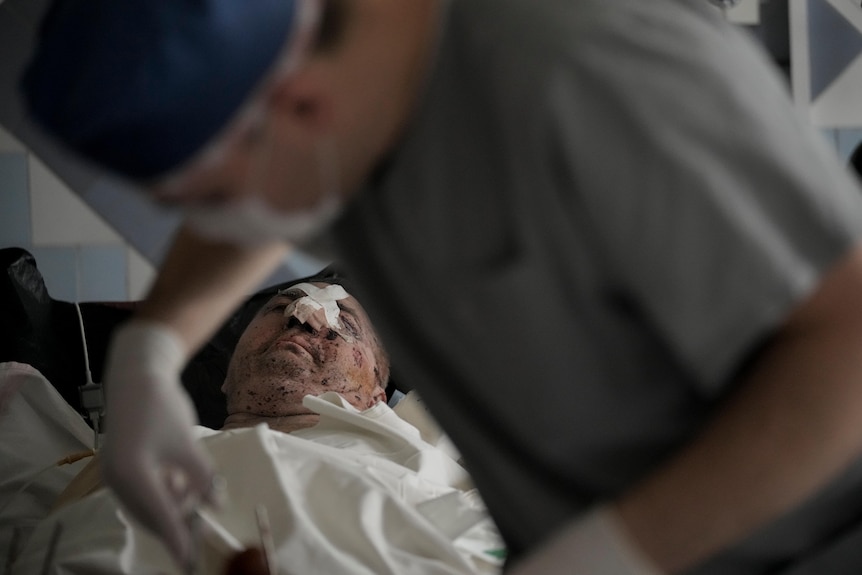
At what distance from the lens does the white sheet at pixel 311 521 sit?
1406 millimetres

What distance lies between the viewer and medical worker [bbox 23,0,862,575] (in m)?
0.65

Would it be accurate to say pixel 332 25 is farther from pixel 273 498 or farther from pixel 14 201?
pixel 14 201

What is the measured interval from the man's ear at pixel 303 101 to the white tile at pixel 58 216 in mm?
2093

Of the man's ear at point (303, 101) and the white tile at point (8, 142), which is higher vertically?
the man's ear at point (303, 101)

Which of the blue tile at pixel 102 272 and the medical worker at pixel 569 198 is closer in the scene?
the medical worker at pixel 569 198

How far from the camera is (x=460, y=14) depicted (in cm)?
73

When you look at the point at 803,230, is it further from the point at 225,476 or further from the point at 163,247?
the point at 163,247

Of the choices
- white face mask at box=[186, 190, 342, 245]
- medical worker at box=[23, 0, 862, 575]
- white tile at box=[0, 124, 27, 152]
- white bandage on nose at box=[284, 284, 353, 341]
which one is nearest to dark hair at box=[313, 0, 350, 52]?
medical worker at box=[23, 0, 862, 575]

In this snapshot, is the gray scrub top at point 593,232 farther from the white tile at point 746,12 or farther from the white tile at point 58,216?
the white tile at point 746,12

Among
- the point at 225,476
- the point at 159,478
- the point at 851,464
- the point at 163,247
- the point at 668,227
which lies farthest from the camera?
the point at 163,247

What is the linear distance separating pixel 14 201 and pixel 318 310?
→ 932 mm

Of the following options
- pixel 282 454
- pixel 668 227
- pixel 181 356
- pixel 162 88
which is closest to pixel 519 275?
pixel 668 227

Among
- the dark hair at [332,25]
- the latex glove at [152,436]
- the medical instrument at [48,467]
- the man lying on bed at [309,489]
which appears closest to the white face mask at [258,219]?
the dark hair at [332,25]

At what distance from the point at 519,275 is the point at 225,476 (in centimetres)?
105
